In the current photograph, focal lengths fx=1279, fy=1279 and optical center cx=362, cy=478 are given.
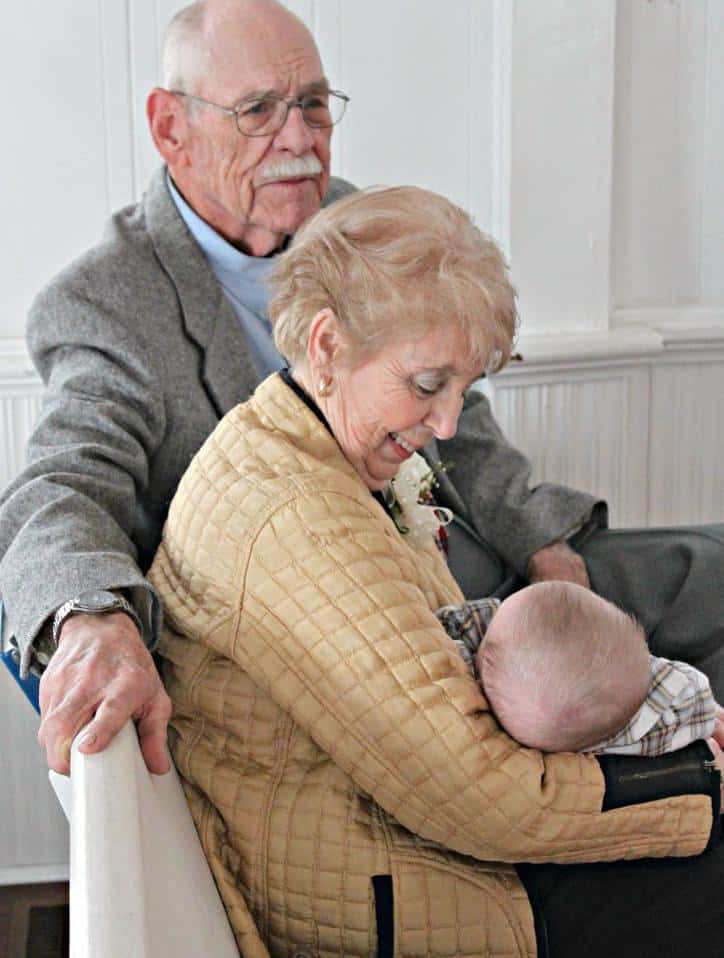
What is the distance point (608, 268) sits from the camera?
259 centimetres

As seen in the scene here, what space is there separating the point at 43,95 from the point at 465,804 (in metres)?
1.57

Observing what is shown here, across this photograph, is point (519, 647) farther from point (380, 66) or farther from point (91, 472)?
point (380, 66)

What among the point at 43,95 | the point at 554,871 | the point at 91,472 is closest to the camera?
the point at 554,871

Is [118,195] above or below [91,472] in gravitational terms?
above

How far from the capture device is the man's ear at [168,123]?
1.89m

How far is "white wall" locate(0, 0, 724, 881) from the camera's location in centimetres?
230

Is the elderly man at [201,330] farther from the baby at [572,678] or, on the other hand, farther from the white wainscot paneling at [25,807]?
the white wainscot paneling at [25,807]

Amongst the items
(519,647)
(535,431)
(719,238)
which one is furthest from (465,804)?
(719,238)

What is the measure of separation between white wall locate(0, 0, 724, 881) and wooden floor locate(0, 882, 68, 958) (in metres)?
0.06

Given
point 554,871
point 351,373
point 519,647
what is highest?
point 351,373

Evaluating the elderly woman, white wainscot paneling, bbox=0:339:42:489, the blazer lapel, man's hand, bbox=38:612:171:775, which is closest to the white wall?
white wainscot paneling, bbox=0:339:42:489

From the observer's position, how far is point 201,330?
72.6 inches

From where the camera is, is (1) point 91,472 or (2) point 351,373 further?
(1) point 91,472

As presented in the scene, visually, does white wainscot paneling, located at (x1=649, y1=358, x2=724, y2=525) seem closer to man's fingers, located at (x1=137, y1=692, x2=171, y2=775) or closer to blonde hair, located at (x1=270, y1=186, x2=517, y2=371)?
blonde hair, located at (x1=270, y1=186, x2=517, y2=371)
